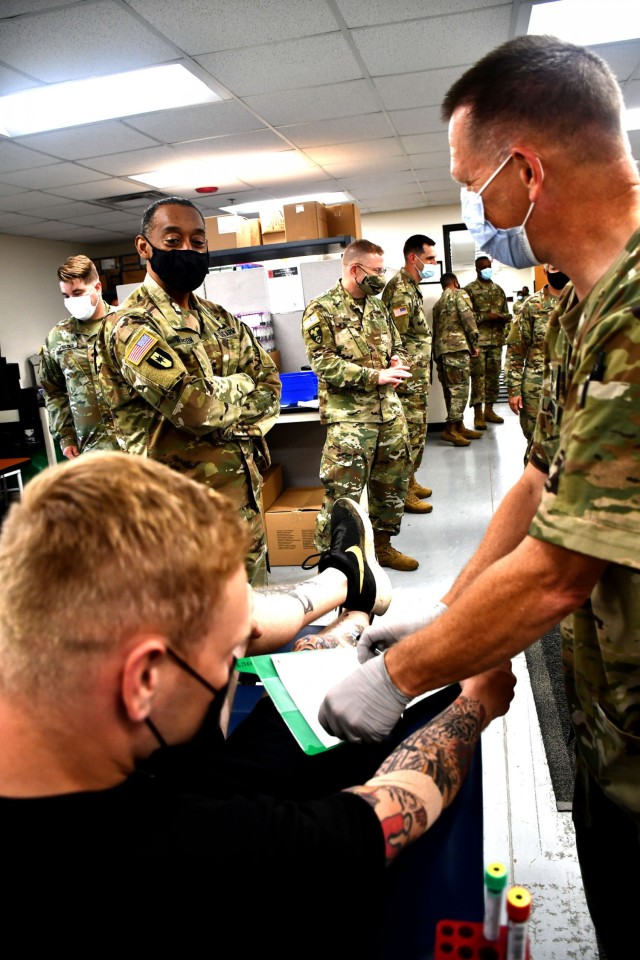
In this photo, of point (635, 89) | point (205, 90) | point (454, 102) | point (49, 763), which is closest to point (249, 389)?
point (454, 102)

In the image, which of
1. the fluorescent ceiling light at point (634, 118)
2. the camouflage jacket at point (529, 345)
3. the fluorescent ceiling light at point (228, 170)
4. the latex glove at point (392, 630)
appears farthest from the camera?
the fluorescent ceiling light at point (228, 170)

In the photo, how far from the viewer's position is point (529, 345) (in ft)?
15.4

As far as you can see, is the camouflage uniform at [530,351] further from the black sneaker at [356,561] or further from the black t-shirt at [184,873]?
the black t-shirt at [184,873]

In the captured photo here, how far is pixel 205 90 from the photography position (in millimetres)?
A: 4180

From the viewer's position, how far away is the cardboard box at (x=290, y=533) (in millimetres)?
3768

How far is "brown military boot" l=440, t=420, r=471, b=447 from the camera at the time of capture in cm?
648

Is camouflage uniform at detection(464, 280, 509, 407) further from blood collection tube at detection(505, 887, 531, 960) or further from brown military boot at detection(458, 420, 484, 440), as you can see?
blood collection tube at detection(505, 887, 531, 960)

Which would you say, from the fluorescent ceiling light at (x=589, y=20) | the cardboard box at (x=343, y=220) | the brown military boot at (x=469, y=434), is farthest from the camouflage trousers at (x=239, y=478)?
the brown military boot at (x=469, y=434)

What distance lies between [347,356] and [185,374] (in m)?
Result: 1.63

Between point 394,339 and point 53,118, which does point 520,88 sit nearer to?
point 394,339

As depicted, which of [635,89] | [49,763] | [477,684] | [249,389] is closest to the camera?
[49,763]

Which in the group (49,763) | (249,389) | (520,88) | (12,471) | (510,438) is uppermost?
(520,88)

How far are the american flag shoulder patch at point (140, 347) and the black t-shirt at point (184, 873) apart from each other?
4.98 ft

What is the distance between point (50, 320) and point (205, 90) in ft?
19.6
